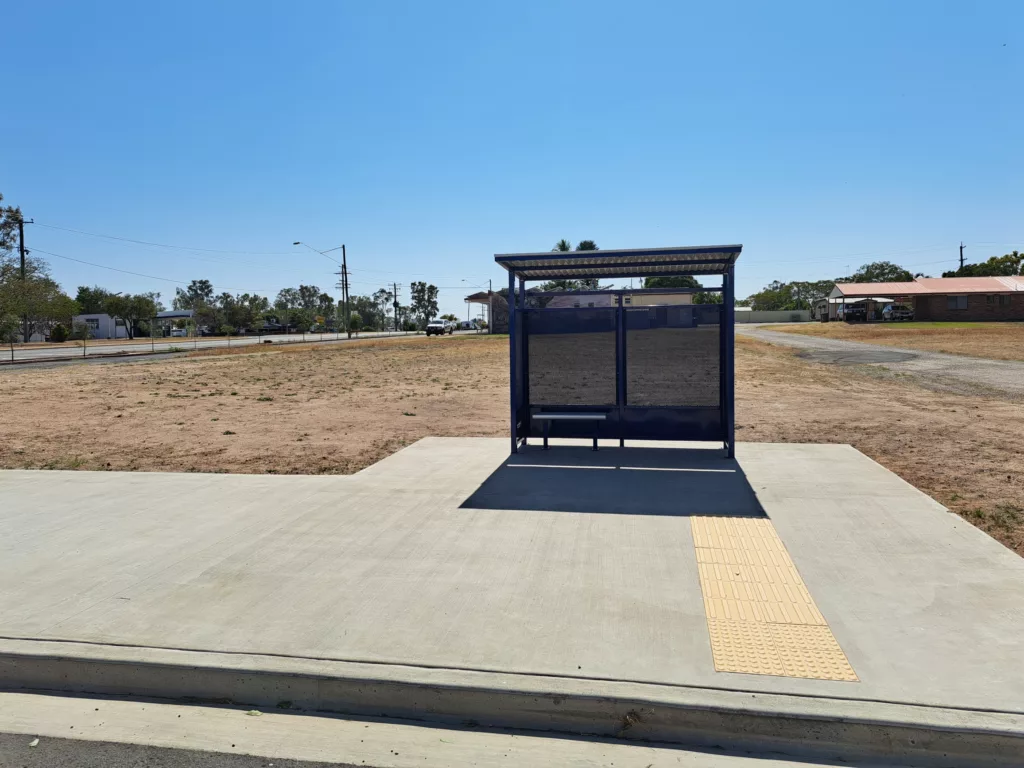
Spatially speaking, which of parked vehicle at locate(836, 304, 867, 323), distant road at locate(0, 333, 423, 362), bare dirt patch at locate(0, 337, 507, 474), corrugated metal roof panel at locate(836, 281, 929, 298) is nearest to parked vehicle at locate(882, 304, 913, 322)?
corrugated metal roof panel at locate(836, 281, 929, 298)

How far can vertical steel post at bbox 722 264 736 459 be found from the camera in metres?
8.29

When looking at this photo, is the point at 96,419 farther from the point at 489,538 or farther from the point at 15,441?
the point at 489,538

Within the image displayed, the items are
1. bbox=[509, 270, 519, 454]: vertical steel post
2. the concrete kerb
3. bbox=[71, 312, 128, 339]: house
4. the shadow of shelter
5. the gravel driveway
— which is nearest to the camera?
the concrete kerb

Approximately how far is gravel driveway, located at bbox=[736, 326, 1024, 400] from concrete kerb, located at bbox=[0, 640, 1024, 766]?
15.0m

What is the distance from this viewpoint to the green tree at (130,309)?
83.4 metres

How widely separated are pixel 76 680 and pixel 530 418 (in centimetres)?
633

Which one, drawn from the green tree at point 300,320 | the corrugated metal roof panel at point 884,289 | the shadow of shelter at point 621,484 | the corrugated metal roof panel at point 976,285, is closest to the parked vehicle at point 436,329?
the green tree at point 300,320

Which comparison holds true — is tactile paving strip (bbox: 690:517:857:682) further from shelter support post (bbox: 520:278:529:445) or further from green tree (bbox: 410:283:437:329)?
green tree (bbox: 410:283:437:329)

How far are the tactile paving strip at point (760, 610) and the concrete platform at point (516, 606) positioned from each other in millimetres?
89

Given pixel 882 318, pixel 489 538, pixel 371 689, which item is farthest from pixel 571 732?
pixel 882 318

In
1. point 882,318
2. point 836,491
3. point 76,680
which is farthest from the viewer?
point 882,318

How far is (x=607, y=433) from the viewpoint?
29.9 feet

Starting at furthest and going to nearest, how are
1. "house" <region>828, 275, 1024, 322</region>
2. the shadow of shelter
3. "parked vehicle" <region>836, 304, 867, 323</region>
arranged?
"parked vehicle" <region>836, 304, 867, 323</region> → "house" <region>828, 275, 1024, 322</region> → the shadow of shelter

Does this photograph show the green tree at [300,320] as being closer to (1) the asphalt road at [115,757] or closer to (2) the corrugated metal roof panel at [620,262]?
(2) the corrugated metal roof panel at [620,262]
